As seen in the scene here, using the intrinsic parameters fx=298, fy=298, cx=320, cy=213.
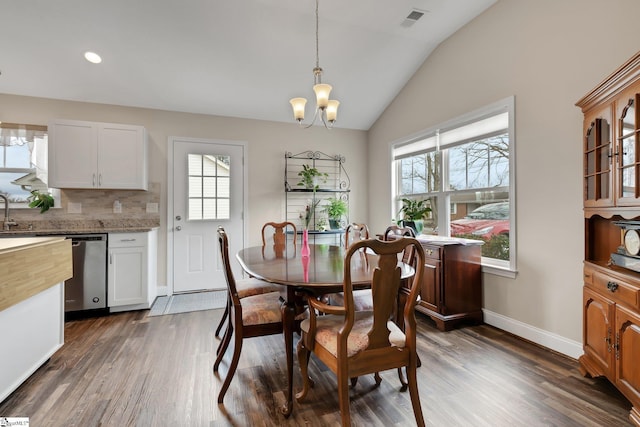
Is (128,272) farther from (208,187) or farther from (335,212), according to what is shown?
(335,212)

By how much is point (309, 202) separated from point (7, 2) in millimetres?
3728

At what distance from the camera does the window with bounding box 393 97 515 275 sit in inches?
111

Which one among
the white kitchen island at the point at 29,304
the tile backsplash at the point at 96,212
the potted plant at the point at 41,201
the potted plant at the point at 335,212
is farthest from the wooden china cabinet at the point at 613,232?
the potted plant at the point at 41,201

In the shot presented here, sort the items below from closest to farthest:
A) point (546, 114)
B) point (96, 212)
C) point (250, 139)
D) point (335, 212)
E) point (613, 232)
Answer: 1. point (613, 232)
2. point (546, 114)
3. point (96, 212)
4. point (250, 139)
5. point (335, 212)

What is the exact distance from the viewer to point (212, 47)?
10.6 ft

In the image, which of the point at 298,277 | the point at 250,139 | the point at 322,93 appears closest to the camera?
the point at 298,277

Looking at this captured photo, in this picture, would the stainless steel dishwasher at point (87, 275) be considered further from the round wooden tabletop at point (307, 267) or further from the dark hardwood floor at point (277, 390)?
the round wooden tabletop at point (307, 267)

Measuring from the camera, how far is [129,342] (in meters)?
2.58

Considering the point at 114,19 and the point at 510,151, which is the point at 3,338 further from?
the point at 510,151

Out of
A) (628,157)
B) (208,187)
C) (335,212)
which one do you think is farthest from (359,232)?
(208,187)

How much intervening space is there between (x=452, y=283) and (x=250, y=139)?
331 cm

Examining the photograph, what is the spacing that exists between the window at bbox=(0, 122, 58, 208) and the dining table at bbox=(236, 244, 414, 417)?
10.2ft

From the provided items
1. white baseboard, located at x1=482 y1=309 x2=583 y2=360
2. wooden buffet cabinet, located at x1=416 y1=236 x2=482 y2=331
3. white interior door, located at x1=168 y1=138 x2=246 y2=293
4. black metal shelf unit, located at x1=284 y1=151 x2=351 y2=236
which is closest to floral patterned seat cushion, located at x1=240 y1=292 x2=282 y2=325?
wooden buffet cabinet, located at x1=416 y1=236 x2=482 y2=331

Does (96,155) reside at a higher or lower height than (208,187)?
higher
